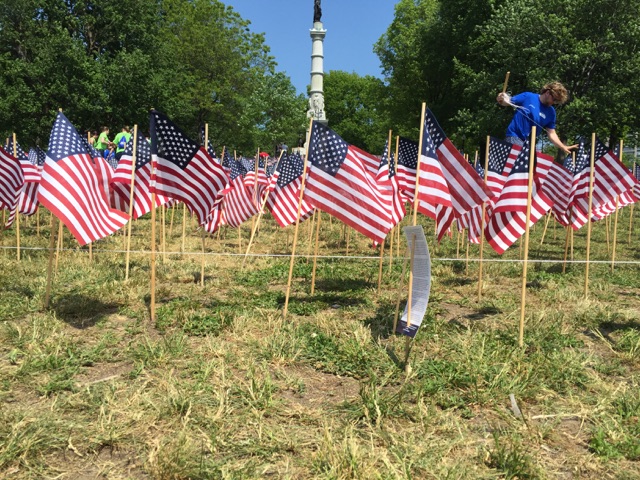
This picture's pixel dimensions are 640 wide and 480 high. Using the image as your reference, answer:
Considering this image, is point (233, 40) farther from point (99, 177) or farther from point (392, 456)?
point (392, 456)

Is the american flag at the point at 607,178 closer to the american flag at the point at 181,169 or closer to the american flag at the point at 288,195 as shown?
the american flag at the point at 288,195

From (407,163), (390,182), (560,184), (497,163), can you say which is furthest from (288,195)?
(560,184)

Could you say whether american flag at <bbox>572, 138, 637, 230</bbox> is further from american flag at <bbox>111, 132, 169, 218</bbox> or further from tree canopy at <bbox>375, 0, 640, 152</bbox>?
tree canopy at <bbox>375, 0, 640, 152</bbox>

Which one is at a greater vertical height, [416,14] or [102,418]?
[416,14]

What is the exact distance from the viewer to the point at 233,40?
135 ft

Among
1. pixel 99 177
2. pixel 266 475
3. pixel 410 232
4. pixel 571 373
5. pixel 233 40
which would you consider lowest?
pixel 266 475

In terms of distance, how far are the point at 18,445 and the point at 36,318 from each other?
2.73 m

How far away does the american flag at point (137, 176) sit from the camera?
26.7 ft

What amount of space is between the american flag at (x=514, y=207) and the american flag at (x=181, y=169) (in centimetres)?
336

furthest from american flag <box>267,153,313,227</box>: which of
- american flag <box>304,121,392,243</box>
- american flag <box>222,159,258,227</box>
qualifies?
american flag <box>304,121,392,243</box>

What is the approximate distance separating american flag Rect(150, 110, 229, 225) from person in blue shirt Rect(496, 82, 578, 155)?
13.2 ft

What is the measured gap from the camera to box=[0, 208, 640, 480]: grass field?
3.28 meters

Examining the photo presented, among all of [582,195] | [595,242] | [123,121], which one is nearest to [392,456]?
[582,195]

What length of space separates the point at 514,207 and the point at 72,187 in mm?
4771
